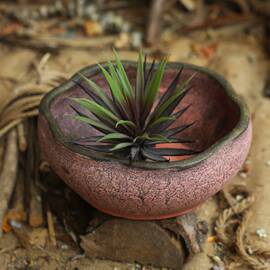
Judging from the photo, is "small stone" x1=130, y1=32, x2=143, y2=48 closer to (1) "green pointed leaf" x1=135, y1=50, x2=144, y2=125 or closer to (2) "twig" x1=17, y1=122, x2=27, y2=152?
(2) "twig" x1=17, y1=122, x2=27, y2=152

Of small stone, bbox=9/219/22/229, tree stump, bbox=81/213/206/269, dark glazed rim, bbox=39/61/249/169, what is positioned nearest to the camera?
dark glazed rim, bbox=39/61/249/169

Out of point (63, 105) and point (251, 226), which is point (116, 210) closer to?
point (63, 105)

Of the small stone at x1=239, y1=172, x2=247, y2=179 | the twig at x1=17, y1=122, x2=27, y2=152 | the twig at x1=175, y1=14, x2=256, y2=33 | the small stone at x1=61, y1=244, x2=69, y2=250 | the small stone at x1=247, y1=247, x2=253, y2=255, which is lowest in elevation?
the small stone at x1=247, y1=247, x2=253, y2=255

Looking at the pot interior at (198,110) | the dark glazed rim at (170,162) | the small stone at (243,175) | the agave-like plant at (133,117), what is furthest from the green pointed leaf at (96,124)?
the small stone at (243,175)

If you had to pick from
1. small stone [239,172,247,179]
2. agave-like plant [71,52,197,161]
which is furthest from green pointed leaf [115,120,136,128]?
small stone [239,172,247,179]

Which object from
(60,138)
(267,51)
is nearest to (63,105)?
(60,138)

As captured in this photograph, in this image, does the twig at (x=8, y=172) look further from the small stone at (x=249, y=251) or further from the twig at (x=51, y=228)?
the small stone at (x=249, y=251)
